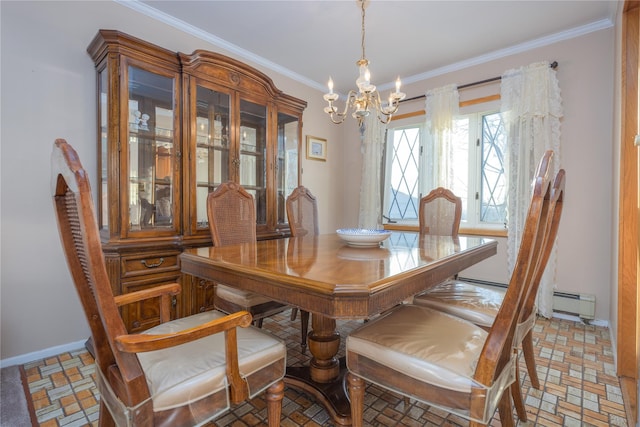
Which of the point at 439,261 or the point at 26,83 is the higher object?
the point at 26,83

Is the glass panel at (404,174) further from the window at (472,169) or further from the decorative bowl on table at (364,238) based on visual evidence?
the decorative bowl on table at (364,238)

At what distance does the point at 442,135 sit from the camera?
10.8ft

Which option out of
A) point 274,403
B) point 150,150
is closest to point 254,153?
point 150,150

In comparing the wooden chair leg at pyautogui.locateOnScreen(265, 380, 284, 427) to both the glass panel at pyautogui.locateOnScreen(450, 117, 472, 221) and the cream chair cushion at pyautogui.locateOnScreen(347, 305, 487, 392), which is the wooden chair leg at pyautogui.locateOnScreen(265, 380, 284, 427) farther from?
the glass panel at pyautogui.locateOnScreen(450, 117, 472, 221)

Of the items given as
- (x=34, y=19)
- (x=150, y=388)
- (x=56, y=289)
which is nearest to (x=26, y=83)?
(x=34, y=19)

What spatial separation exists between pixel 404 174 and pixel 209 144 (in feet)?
7.73

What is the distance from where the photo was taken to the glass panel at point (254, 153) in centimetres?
271

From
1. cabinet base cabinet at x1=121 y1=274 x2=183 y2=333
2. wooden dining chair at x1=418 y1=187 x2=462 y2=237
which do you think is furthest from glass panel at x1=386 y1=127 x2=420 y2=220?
cabinet base cabinet at x1=121 y1=274 x2=183 y2=333

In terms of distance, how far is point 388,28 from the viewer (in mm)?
2615

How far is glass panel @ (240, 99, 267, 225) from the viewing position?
2.71m

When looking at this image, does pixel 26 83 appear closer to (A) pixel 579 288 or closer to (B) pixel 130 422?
(B) pixel 130 422

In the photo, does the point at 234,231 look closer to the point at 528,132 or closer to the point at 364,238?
the point at 364,238

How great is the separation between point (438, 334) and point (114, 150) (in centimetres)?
206

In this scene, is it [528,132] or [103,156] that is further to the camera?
[528,132]
